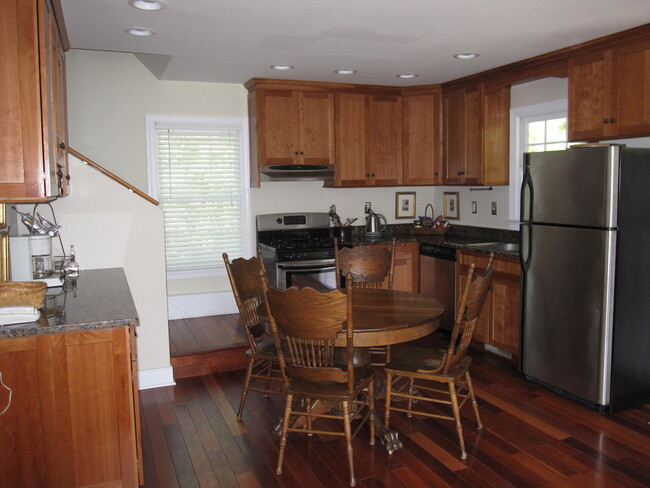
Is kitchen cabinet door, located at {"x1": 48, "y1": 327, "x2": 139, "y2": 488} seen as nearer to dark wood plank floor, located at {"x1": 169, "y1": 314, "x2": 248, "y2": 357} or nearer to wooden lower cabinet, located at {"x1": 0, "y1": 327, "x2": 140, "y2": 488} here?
wooden lower cabinet, located at {"x1": 0, "y1": 327, "x2": 140, "y2": 488}

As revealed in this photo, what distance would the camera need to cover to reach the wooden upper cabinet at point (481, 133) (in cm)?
498

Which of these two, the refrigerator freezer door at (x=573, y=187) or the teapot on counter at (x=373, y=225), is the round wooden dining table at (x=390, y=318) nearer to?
the refrigerator freezer door at (x=573, y=187)

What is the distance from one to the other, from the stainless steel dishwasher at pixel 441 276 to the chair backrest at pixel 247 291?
6.44ft

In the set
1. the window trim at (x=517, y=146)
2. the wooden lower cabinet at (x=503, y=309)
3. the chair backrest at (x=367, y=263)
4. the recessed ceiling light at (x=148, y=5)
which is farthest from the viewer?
the window trim at (x=517, y=146)

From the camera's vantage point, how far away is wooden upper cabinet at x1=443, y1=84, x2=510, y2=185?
498 cm

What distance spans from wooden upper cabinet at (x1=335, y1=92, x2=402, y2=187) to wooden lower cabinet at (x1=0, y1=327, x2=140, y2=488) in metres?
3.39

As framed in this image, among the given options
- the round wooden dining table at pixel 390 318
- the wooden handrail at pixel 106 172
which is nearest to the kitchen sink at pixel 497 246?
the round wooden dining table at pixel 390 318

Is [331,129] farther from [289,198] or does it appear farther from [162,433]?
[162,433]

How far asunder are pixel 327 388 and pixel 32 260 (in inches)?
70.1

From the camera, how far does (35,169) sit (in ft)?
7.57

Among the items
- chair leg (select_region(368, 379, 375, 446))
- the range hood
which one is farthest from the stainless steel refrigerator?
the range hood

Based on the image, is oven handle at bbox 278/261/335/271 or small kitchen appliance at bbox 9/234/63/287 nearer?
small kitchen appliance at bbox 9/234/63/287

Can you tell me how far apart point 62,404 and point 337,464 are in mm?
1371

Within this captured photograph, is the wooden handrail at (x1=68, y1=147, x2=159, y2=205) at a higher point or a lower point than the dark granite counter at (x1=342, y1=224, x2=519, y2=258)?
higher
